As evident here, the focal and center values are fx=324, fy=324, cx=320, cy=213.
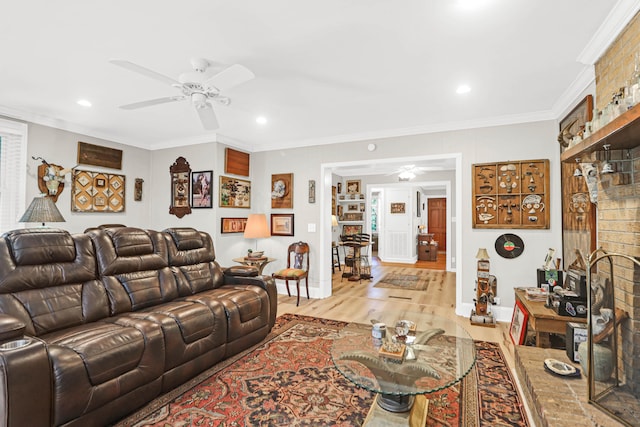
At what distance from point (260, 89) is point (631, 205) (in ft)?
10.1

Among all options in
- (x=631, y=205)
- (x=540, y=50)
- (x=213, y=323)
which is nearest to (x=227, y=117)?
(x=213, y=323)

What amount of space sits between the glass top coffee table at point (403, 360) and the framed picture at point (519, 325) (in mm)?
1009

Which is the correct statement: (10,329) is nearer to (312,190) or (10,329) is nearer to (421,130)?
(312,190)

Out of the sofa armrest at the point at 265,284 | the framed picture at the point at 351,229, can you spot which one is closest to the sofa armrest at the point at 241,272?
the sofa armrest at the point at 265,284

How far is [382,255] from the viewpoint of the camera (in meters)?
9.51

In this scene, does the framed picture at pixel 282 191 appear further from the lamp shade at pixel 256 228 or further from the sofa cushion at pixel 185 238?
the sofa cushion at pixel 185 238

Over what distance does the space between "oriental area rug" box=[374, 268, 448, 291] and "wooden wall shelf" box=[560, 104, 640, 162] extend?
4172mm

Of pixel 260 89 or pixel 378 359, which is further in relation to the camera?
pixel 260 89

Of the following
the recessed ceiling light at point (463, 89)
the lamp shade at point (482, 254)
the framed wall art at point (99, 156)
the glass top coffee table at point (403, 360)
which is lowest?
the glass top coffee table at point (403, 360)

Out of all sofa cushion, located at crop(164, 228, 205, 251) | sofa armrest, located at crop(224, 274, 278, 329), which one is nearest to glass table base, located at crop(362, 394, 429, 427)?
sofa armrest, located at crop(224, 274, 278, 329)

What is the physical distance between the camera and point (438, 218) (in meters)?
11.5

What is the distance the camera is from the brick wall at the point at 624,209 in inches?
58.6

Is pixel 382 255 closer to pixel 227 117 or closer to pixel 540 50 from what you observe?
pixel 227 117

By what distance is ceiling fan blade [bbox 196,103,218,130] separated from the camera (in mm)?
2948
